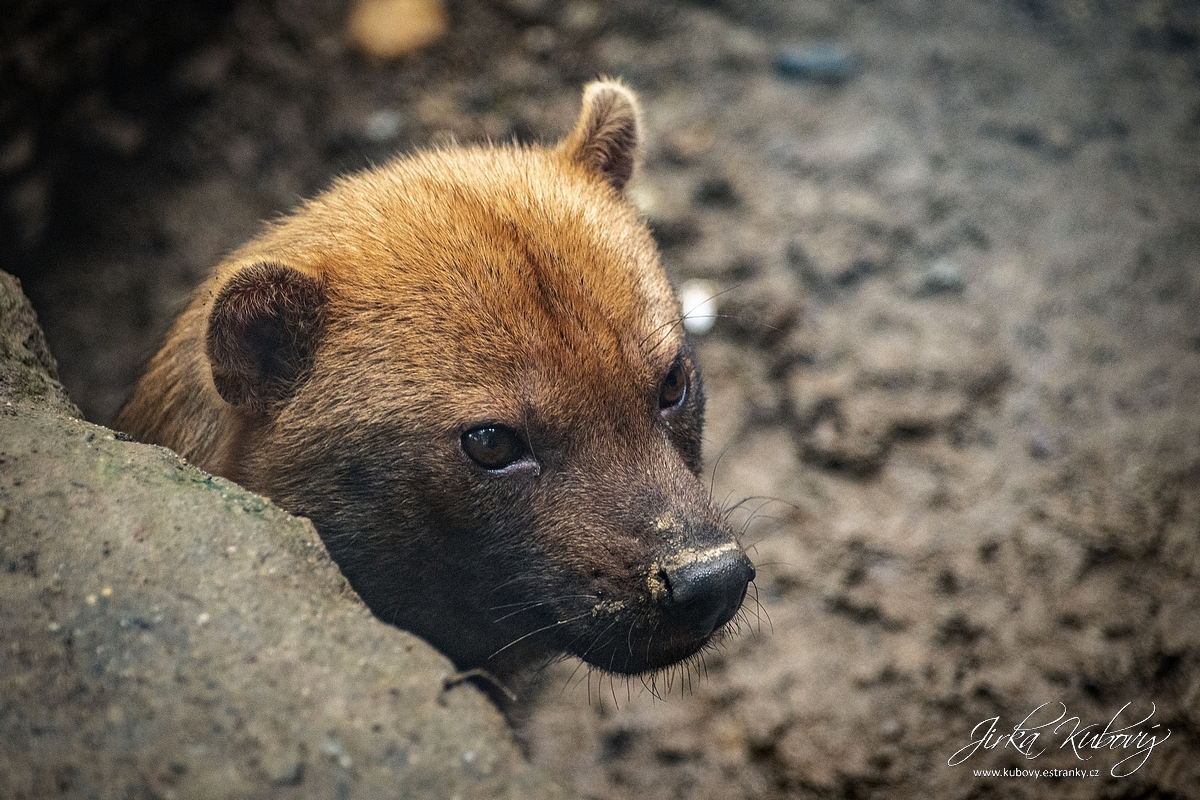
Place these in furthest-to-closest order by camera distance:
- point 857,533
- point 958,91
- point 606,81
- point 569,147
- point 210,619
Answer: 1. point 958,91
2. point 857,533
3. point 606,81
4. point 569,147
5. point 210,619

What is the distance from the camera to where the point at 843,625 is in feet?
13.4

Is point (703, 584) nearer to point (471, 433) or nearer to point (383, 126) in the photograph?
point (471, 433)

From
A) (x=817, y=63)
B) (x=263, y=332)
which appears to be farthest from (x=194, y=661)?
(x=817, y=63)

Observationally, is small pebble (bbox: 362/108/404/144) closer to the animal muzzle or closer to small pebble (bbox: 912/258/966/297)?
small pebble (bbox: 912/258/966/297)

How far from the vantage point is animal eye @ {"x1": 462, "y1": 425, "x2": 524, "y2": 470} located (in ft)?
8.89

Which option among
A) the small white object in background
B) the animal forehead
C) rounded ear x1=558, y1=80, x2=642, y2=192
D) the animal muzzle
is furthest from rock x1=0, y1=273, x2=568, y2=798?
the small white object in background

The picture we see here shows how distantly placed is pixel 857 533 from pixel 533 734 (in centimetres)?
182

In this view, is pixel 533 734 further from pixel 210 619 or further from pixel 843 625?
pixel 210 619

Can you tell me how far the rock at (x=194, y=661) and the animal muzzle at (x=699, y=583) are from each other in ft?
2.25

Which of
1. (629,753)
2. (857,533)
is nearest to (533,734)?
(629,753)

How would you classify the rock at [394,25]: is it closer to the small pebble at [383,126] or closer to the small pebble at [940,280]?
the small pebble at [383,126]

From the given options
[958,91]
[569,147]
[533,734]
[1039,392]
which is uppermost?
[569,147]
